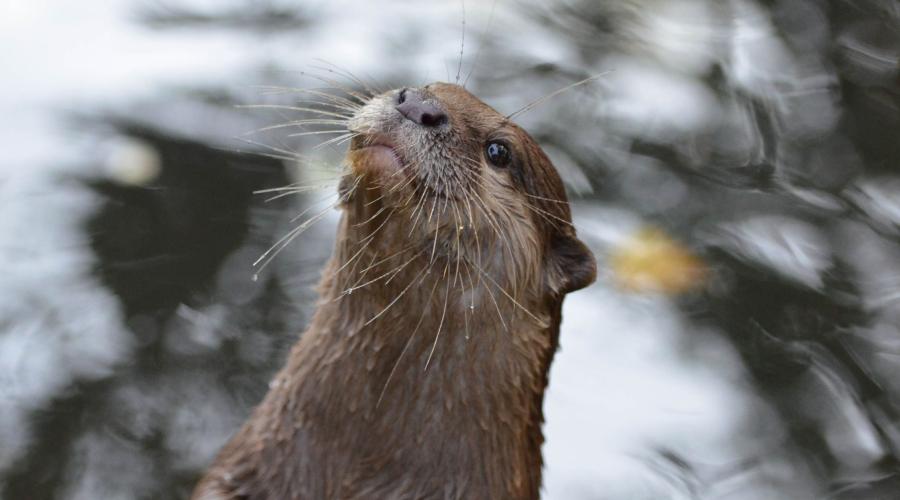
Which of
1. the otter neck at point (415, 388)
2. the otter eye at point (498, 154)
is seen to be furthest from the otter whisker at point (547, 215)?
the otter neck at point (415, 388)

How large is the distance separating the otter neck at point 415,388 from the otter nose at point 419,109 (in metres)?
0.31

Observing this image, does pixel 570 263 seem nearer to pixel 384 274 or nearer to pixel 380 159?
pixel 384 274

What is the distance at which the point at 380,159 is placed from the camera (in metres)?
2.99

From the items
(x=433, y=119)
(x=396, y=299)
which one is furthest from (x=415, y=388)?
(x=433, y=119)

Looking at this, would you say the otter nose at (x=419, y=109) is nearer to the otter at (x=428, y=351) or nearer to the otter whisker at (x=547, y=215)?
the otter at (x=428, y=351)

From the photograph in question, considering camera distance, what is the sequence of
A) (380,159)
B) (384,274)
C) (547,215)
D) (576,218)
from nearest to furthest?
(380,159) < (384,274) < (547,215) < (576,218)

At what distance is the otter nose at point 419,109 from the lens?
3025mm

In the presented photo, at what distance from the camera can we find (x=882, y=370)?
4.55 meters

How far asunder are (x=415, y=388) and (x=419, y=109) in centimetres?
62

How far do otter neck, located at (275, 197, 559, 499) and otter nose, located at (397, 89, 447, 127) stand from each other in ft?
1.01

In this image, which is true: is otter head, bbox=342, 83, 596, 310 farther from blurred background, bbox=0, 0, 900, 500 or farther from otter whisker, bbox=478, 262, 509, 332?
blurred background, bbox=0, 0, 900, 500

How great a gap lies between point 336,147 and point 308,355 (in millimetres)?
1533

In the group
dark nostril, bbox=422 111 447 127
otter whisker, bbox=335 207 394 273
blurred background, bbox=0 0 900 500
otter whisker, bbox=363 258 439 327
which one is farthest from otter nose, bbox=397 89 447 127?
blurred background, bbox=0 0 900 500

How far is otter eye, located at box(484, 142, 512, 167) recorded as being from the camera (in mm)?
3250
